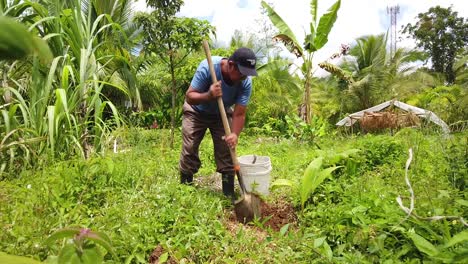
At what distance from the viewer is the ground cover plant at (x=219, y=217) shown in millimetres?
2100

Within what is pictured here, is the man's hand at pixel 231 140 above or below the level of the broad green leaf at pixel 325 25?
below

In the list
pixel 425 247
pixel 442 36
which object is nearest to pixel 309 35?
pixel 425 247

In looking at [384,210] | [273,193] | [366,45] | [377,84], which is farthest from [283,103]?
[384,210]

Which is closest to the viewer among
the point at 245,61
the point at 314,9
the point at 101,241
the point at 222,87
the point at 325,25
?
the point at 101,241

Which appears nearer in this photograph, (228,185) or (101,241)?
(101,241)

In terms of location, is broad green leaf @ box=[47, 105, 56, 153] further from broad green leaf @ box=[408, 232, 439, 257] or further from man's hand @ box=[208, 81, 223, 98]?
broad green leaf @ box=[408, 232, 439, 257]

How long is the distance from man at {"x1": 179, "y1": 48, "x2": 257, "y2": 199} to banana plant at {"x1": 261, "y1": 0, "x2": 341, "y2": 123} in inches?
276

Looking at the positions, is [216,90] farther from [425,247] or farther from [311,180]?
[425,247]

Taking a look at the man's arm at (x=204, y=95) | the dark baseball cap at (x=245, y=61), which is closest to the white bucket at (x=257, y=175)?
the man's arm at (x=204, y=95)

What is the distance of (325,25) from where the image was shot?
9.85 m

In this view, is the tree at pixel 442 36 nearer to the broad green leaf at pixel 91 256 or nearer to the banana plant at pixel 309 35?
the banana plant at pixel 309 35

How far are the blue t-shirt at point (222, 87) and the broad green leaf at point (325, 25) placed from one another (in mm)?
6960

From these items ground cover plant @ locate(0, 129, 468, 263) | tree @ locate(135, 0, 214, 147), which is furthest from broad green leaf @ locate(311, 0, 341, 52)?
ground cover plant @ locate(0, 129, 468, 263)

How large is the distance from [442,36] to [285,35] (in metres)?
16.3
